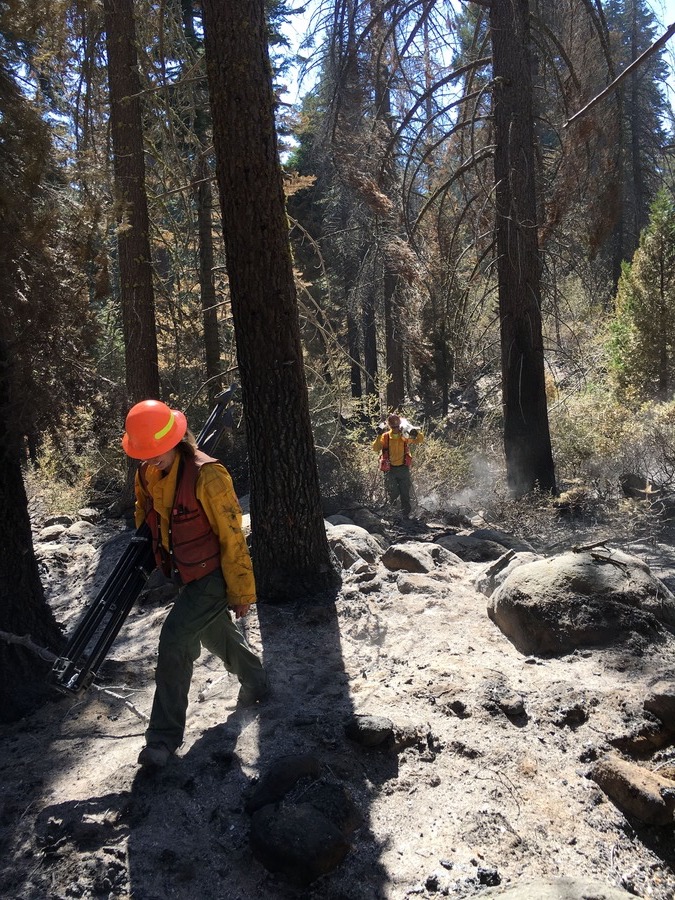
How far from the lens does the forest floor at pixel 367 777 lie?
2.91 m

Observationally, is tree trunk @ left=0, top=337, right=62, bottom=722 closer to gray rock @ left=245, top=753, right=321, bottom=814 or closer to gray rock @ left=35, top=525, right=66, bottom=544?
gray rock @ left=245, top=753, right=321, bottom=814

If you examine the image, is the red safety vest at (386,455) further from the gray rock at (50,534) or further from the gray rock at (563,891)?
the gray rock at (563,891)

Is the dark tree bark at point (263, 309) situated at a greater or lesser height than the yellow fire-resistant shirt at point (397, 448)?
greater

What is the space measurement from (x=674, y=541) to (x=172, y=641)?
6.32 m

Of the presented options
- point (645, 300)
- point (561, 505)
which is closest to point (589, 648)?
point (561, 505)

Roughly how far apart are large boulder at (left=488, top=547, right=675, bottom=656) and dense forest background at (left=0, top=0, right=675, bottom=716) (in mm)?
2054

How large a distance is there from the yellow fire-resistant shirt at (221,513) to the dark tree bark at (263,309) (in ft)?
7.01

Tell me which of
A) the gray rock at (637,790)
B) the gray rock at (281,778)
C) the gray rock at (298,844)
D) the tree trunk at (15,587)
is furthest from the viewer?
the tree trunk at (15,587)

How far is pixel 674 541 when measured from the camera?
7.80 m

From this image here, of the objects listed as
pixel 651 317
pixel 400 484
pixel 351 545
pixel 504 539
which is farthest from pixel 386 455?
pixel 651 317

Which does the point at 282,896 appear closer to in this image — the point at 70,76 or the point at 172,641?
the point at 172,641

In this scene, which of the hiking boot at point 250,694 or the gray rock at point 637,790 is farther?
the hiking boot at point 250,694

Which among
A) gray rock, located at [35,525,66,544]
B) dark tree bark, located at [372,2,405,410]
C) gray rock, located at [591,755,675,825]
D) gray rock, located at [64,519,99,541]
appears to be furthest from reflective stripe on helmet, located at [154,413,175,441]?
→ dark tree bark, located at [372,2,405,410]

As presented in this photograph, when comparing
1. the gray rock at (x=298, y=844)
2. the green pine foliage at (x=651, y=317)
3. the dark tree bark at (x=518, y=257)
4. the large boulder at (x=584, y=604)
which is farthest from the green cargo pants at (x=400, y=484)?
the green pine foliage at (x=651, y=317)
